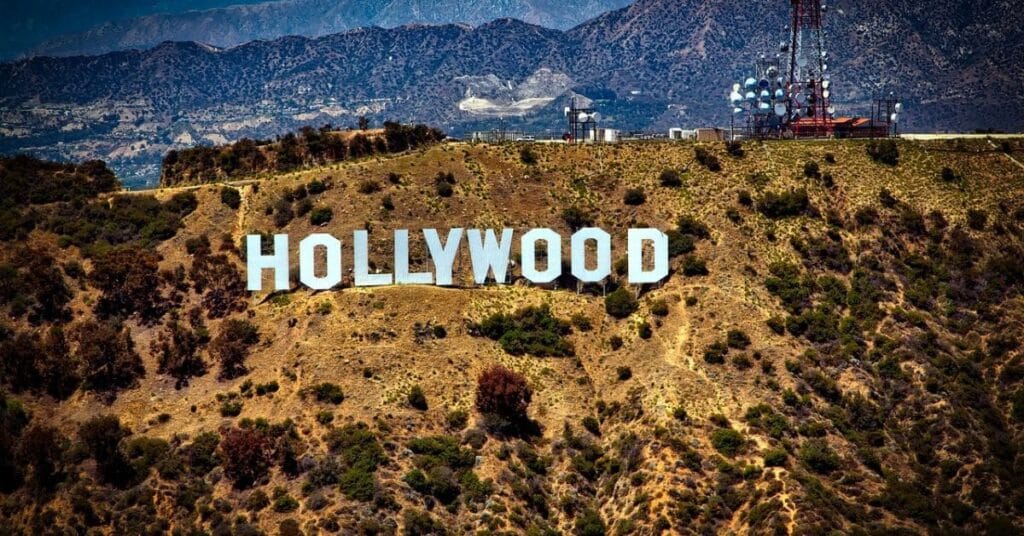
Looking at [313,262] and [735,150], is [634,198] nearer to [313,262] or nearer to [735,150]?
[735,150]

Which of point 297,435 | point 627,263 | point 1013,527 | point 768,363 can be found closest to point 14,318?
point 297,435

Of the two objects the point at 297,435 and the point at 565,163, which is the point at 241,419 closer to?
the point at 297,435

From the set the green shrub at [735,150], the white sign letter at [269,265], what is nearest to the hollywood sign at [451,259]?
the white sign letter at [269,265]

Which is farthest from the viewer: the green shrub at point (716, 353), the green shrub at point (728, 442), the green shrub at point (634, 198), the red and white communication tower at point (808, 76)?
the red and white communication tower at point (808, 76)

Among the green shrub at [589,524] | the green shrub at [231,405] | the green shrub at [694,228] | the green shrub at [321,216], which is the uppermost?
the green shrub at [321,216]

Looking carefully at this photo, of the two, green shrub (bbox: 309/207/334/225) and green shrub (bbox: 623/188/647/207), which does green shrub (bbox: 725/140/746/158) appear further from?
green shrub (bbox: 309/207/334/225)

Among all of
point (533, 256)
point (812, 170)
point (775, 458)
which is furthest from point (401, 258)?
point (812, 170)

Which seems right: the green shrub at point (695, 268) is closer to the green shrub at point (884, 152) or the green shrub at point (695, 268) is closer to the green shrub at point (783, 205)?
the green shrub at point (783, 205)
